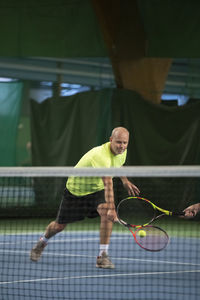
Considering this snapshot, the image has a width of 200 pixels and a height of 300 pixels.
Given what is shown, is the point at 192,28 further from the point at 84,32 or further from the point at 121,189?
the point at 121,189

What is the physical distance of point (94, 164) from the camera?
4.56 meters

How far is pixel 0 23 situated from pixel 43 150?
1953 millimetres

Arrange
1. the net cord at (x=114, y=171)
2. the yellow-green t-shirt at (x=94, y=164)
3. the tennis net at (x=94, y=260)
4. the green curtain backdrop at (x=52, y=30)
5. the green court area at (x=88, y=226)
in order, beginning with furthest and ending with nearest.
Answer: the green curtain backdrop at (x=52, y=30) < the green court area at (x=88, y=226) < the yellow-green t-shirt at (x=94, y=164) < the tennis net at (x=94, y=260) < the net cord at (x=114, y=171)

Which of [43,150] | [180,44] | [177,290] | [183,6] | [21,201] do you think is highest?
[183,6]

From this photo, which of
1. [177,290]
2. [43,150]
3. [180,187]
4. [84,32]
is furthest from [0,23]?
[177,290]

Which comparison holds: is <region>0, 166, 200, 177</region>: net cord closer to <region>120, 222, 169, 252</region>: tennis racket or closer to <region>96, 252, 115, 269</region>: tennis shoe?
<region>120, 222, 169, 252</region>: tennis racket

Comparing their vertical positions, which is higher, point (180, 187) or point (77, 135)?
point (77, 135)

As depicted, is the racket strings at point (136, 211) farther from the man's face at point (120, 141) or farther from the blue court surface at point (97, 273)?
the man's face at point (120, 141)

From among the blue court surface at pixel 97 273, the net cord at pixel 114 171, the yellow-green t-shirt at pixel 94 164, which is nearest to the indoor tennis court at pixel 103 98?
the blue court surface at pixel 97 273

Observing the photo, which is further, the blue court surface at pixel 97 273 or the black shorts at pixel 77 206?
the black shorts at pixel 77 206

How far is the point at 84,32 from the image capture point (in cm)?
852

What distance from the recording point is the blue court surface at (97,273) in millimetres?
3605

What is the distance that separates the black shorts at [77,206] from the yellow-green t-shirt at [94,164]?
42 millimetres

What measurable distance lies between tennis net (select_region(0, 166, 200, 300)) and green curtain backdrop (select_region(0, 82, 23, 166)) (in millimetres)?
808
